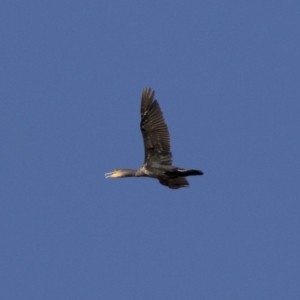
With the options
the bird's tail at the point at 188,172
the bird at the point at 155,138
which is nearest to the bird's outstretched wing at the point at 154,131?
the bird at the point at 155,138

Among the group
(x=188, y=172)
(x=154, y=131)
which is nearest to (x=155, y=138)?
(x=154, y=131)

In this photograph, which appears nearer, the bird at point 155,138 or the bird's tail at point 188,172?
the bird's tail at point 188,172

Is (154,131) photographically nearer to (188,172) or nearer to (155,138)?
(155,138)

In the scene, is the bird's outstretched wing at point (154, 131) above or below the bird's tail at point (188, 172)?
above

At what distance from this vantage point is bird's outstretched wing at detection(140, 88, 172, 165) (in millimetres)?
37062

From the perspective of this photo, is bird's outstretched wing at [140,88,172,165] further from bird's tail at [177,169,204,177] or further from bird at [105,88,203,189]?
bird's tail at [177,169,204,177]

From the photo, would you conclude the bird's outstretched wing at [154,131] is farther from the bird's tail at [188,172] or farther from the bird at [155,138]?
the bird's tail at [188,172]

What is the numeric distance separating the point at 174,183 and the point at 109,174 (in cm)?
273

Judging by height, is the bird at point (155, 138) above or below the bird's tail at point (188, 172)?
above

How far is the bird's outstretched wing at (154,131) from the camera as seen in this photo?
3706 centimetres

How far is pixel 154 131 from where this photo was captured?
122ft

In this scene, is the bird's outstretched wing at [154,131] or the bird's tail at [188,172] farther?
the bird's outstretched wing at [154,131]

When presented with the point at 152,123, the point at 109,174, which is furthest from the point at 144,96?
the point at 109,174

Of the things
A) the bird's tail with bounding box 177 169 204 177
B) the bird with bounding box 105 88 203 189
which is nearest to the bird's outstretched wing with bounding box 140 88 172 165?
the bird with bounding box 105 88 203 189
